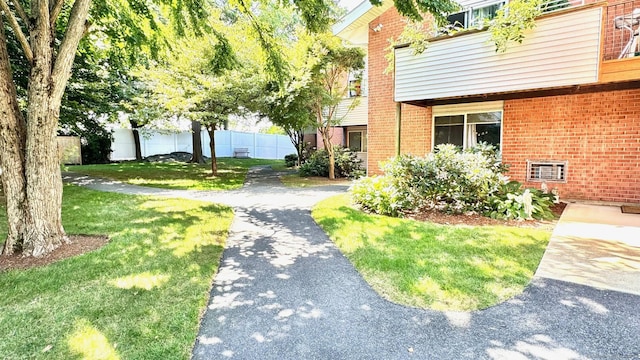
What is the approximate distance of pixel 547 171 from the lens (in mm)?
8539

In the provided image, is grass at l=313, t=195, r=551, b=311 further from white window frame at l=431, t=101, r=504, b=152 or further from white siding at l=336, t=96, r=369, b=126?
white siding at l=336, t=96, r=369, b=126

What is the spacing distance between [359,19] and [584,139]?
24.0 feet

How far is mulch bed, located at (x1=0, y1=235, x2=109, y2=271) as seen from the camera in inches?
169

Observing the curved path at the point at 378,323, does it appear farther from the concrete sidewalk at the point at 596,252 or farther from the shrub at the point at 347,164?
the shrub at the point at 347,164

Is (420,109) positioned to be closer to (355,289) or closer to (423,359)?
(355,289)

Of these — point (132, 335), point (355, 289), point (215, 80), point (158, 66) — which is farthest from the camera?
point (158, 66)

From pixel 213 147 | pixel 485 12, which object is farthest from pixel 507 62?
pixel 213 147

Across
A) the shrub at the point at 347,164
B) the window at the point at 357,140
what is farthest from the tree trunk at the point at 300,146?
the shrub at the point at 347,164

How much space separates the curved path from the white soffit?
9112 millimetres

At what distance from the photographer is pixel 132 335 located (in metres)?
2.78

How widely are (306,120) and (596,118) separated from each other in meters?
8.96

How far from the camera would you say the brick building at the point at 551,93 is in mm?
6379

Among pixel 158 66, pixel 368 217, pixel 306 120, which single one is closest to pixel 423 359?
pixel 368 217

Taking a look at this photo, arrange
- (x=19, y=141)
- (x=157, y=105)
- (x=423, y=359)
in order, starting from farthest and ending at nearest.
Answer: (x=157, y=105), (x=19, y=141), (x=423, y=359)
